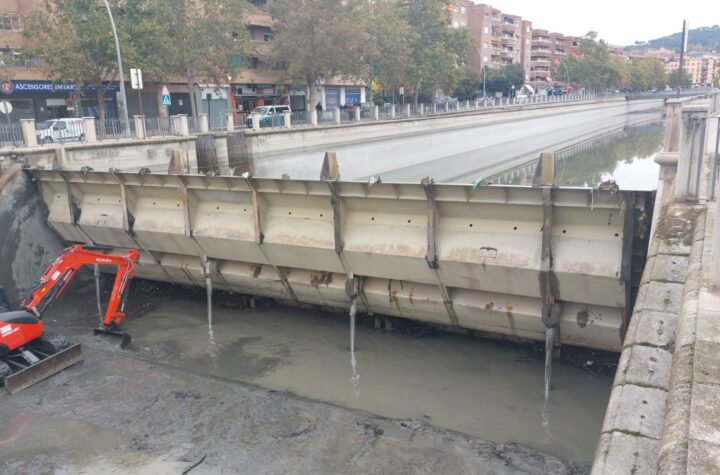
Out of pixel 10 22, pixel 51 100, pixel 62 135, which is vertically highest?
pixel 10 22

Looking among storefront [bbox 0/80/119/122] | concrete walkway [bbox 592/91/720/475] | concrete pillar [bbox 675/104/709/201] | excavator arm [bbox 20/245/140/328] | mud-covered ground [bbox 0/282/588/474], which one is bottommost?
mud-covered ground [bbox 0/282/588/474]

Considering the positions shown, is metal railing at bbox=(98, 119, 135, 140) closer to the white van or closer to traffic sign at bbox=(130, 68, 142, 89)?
the white van

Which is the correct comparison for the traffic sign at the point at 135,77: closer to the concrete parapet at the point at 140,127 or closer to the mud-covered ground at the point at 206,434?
the concrete parapet at the point at 140,127

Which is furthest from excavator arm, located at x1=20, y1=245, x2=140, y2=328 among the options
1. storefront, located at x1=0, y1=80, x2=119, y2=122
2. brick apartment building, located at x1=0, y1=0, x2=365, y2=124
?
storefront, located at x1=0, y1=80, x2=119, y2=122

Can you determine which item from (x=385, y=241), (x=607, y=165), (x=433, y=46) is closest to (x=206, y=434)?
(x=385, y=241)

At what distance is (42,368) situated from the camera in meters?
9.10

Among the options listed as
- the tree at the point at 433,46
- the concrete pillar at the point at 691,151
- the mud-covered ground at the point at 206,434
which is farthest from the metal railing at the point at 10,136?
the tree at the point at 433,46

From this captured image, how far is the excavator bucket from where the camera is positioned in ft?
28.6

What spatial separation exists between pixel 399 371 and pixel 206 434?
135 inches

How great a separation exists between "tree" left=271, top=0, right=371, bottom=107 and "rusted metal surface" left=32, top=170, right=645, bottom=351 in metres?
26.5

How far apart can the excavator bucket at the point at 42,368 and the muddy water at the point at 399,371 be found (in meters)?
1.33

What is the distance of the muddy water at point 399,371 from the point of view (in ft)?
26.8

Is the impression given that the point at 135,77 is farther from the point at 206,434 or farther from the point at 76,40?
the point at 206,434

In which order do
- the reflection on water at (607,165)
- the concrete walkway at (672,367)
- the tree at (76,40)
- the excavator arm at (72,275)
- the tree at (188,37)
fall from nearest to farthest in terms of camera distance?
1. the concrete walkway at (672,367)
2. the excavator arm at (72,275)
3. the tree at (76,40)
4. the tree at (188,37)
5. the reflection on water at (607,165)
